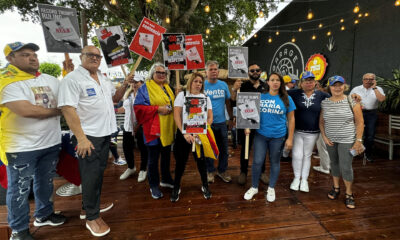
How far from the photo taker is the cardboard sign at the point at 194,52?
126 inches

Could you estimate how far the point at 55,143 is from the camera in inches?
80.2

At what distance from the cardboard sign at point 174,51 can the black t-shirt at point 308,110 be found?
174 centimetres

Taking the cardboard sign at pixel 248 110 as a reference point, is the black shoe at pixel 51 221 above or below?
below

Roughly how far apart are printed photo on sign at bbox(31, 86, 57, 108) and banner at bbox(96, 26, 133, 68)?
0.97m

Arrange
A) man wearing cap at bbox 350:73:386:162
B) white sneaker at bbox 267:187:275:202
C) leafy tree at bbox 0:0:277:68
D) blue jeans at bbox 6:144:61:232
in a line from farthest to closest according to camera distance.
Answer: leafy tree at bbox 0:0:277:68 < man wearing cap at bbox 350:73:386:162 < white sneaker at bbox 267:187:275:202 < blue jeans at bbox 6:144:61:232

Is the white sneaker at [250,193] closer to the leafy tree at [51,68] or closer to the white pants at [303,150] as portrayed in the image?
the white pants at [303,150]

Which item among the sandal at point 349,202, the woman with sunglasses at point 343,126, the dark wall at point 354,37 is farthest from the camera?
the dark wall at point 354,37

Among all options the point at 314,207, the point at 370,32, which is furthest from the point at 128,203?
the point at 370,32

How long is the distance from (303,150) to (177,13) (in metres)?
6.17

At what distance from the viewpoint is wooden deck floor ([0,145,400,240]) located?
6.89 ft

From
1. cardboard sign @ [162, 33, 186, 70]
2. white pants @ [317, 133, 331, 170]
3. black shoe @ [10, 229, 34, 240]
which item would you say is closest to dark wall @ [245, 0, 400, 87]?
white pants @ [317, 133, 331, 170]

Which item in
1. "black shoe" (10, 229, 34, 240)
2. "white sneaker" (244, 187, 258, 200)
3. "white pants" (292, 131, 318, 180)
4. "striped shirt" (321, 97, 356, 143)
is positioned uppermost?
"striped shirt" (321, 97, 356, 143)

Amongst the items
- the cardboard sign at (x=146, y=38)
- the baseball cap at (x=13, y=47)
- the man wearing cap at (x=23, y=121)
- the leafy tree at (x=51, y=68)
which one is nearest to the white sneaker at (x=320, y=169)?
the cardboard sign at (x=146, y=38)

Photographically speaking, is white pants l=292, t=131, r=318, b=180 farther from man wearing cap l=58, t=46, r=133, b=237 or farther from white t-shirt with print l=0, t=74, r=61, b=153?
white t-shirt with print l=0, t=74, r=61, b=153
